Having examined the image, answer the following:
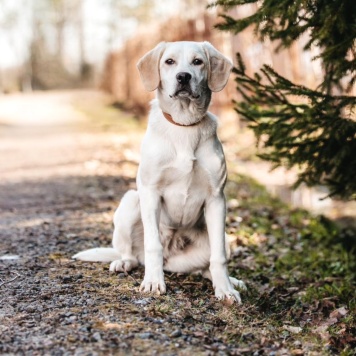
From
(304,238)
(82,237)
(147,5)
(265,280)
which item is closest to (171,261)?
(265,280)

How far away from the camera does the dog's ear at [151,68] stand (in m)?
4.32

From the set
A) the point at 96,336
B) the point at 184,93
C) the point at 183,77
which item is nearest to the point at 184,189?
the point at 184,93

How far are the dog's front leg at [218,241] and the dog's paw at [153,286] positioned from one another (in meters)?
0.38

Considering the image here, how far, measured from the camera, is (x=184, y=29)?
1709 centimetres

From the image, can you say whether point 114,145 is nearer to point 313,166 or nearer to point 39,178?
point 39,178

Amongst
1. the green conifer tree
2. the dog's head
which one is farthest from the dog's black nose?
the green conifer tree

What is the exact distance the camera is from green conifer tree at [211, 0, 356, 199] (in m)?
4.72

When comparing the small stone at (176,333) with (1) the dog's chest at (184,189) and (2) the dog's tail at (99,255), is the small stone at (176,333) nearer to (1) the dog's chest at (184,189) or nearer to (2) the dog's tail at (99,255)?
(1) the dog's chest at (184,189)

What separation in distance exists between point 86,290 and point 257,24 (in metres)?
2.63

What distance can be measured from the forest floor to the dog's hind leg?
0.17 m

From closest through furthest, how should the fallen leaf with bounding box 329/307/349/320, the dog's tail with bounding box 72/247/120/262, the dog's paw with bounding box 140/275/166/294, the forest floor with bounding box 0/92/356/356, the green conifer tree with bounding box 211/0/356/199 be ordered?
1. the forest floor with bounding box 0/92/356/356
2. the dog's paw with bounding box 140/275/166/294
3. the fallen leaf with bounding box 329/307/349/320
4. the green conifer tree with bounding box 211/0/356/199
5. the dog's tail with bounding box 72/247/120/262

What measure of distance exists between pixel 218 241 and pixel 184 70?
47.4 inches

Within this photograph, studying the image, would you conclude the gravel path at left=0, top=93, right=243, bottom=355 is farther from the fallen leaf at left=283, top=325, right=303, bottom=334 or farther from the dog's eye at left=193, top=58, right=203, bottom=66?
the dog's eye at left=193, top=58, right=203, bottom=66

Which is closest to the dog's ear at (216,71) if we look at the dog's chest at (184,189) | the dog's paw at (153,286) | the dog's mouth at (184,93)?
the dog's mouth at (184,93)
